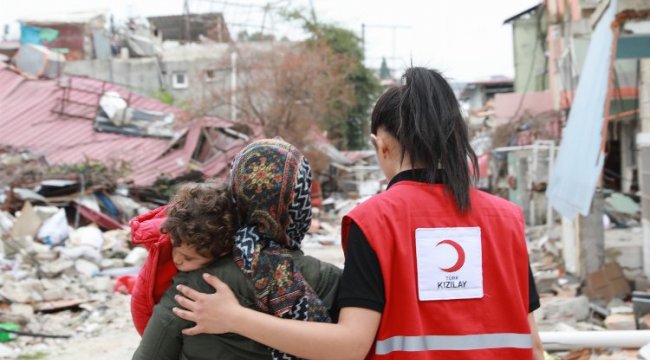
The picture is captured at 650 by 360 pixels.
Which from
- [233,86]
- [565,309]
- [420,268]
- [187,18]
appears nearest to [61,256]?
[565,309]

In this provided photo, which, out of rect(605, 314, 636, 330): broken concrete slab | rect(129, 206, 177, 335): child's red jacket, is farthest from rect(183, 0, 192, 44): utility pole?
rect(129, 206, 177, 335): child's red jacket

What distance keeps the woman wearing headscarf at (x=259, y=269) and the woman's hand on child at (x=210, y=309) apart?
36 millimetres

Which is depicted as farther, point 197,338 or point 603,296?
point 603,296

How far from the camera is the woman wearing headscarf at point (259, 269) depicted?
1.68 m

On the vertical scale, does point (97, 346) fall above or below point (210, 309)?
below

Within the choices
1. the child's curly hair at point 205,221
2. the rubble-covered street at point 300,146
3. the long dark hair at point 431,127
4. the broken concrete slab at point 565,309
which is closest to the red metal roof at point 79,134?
the rubble-covered street at point 300,146

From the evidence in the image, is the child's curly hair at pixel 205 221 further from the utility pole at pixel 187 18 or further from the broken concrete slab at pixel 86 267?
the utility pole at pixel 187 18

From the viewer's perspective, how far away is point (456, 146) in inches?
68.0

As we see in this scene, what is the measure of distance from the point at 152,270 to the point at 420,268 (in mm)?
685

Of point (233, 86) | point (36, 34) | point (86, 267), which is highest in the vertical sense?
point (36, 34)

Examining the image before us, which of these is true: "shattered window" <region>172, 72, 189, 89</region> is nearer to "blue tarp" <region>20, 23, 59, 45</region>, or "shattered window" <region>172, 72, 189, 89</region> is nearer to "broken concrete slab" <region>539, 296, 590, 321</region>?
"blue tarp" <region>20, 23, 59, 45</region>

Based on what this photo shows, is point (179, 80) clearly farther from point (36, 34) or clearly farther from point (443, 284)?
point (443, 284)

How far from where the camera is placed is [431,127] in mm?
1690

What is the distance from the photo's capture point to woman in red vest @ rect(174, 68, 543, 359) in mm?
1586
